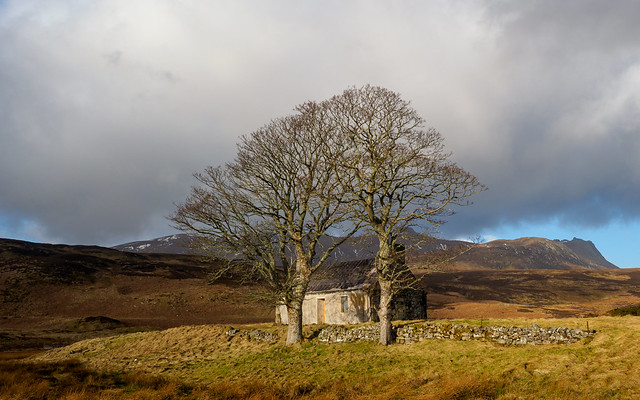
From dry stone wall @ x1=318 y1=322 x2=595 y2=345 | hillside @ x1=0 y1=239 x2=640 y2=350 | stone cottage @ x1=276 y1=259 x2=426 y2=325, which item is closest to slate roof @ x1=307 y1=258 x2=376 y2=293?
stone cottage @ x1=276 y1=259 x2=426 y2=325

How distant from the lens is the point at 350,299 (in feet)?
110

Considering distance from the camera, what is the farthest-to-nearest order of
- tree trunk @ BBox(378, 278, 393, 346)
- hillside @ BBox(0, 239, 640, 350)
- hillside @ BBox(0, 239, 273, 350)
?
hillside @ BBox(0, 239, 273, 350) < hillside @ BBox(0, 239, 640, 350) < tree trunk @ BBox(378, 278, 393, 346)

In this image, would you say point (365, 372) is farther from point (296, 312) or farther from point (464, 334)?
point (296, 312)

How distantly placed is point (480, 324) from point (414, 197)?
8.05 m

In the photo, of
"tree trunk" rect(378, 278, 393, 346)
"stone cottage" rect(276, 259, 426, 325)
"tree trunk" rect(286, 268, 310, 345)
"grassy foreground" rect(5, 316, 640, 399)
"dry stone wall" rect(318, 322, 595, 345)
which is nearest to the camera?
"grassy foreground" rect(5, 316, 640, 399)

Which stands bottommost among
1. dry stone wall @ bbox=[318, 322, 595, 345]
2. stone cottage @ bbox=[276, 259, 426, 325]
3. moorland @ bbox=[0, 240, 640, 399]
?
moorland @ bbox=[0, 240, 640, 399]

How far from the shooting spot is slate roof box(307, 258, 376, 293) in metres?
33.4

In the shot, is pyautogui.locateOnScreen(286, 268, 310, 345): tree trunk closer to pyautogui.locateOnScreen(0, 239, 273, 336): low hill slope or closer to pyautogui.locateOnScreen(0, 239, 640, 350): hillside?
pyautogui.locateOnScreen(0, 239, 640, 350): hillside

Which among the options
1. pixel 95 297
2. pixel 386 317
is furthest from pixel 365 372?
pixel 95 297

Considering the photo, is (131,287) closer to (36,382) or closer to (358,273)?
(358,273)

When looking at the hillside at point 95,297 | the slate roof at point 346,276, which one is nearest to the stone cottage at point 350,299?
the slate roof at point 346,276

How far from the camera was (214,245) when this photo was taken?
2689 cm

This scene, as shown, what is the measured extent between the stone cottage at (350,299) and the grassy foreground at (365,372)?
6669 millimetres

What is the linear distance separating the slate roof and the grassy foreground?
7.41 m
